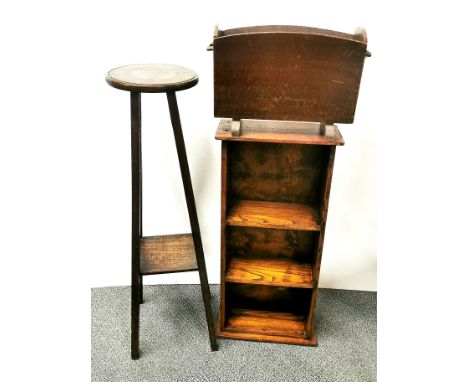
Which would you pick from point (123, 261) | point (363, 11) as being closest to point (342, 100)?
point (363, 11)

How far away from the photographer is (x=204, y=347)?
2031mm

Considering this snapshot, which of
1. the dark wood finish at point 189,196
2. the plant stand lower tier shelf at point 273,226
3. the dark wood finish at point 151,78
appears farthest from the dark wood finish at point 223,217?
the dark wood finish at point 151,78

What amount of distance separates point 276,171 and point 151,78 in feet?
2.24

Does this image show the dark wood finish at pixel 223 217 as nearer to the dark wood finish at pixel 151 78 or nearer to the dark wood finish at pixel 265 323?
the dark wood finish at pixel 265 323

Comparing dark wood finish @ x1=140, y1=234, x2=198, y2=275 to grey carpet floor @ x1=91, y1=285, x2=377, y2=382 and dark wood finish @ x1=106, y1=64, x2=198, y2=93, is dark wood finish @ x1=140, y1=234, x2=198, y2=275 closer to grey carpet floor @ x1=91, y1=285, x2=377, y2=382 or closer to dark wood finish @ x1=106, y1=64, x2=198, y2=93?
grey carpet floor @ x1=91, y1=285, x2=377, y2=382

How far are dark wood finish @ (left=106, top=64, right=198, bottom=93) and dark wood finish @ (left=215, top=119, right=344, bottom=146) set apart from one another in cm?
25

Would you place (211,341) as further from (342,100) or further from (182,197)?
(342,100)

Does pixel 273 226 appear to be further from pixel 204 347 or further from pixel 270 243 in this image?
→ pixel 204 347

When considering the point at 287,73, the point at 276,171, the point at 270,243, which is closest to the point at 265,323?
the point at 270,243

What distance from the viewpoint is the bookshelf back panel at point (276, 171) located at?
184cm

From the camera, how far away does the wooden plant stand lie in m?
1.47

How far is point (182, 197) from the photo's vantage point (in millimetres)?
2219

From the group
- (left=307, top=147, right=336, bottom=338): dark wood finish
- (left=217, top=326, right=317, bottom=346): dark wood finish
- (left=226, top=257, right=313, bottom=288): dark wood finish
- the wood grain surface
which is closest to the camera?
(left=307, top=147, right=336, bottom=338): dark wood finish

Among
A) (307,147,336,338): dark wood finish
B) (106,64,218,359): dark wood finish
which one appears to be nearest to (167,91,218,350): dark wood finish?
(106,64,218,359): dark wood finish
